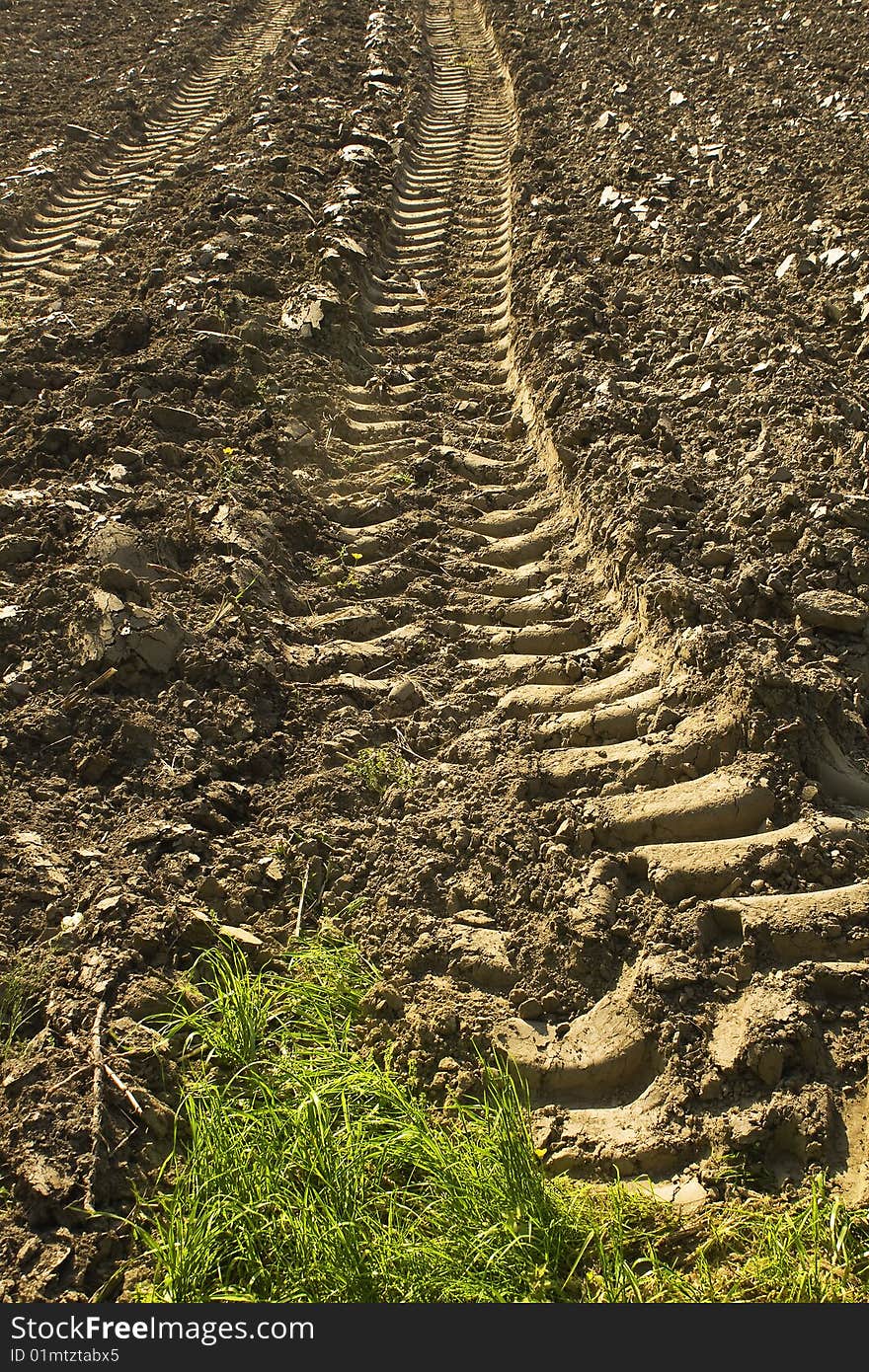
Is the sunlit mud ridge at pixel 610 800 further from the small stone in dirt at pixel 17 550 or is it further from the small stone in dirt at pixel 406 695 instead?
the small stone in dirt at pixel 17 550

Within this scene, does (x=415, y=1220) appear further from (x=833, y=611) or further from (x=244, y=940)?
(x=833, y=611)

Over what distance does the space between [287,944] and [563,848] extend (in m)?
0.92

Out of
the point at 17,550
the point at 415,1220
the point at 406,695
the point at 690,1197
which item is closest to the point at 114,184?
the point at 17,550

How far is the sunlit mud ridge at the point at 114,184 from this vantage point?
297 inches

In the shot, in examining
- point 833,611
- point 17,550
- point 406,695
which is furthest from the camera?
point 17,550

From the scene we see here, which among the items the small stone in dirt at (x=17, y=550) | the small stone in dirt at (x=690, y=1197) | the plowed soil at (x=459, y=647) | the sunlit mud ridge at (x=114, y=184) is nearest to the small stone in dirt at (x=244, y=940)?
the plowed soil at (x=459, y=647)

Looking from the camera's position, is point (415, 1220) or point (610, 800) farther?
point (610, 800)

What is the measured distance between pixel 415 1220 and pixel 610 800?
1.43m

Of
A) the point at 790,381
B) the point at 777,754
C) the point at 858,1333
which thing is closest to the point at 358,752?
the point at 777,754

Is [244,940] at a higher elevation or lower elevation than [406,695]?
lower

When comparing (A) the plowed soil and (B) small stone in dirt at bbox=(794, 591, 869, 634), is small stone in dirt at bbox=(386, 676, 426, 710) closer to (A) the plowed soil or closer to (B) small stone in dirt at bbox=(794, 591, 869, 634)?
(A) the plowed soil

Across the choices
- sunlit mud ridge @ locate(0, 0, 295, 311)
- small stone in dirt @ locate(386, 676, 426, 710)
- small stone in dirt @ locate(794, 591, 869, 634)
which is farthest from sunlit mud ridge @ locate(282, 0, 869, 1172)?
sunlit mud ridge @ locate(0, 0, 295, 311)

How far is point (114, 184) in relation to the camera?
29.6ft

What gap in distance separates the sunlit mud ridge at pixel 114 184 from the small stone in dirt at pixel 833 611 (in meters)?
5.43
